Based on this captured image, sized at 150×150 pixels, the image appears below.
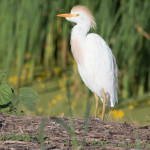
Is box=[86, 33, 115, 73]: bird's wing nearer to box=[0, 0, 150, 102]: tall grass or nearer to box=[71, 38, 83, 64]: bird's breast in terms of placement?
box=[71, 38, 83, 64]: bird's breast

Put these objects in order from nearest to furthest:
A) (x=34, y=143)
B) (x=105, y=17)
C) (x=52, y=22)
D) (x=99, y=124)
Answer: (x=34, y=143) < (x=99, y=124) < (x=105, y=17) < (x=52, y=22)

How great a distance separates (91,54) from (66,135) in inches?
55.2

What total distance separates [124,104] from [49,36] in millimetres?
1800

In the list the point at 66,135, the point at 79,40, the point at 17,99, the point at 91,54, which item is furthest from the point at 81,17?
the point at 66,135

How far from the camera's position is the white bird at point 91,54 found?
4133 mm

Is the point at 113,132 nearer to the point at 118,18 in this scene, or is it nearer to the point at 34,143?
the point at 34,143

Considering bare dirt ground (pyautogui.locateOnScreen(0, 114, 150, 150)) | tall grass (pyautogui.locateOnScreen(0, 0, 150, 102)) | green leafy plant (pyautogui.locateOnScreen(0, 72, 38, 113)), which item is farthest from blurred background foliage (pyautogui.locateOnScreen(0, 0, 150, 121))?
bare dirt ground (pyautogui.locateOnScreen(0, 114, 150, 150))

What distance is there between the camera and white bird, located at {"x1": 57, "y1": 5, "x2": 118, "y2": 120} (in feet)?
13.6

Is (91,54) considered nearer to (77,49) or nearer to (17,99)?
(77,49)

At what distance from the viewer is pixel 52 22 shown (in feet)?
23.0

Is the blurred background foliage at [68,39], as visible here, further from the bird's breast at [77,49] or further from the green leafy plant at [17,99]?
the green leafy plant at [17,99]

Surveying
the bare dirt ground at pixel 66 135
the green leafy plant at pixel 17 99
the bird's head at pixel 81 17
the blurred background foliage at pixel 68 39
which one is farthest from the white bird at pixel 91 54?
the blurred background foliage at pixel 68 39

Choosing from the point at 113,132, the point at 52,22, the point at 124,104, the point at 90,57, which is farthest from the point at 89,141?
the point at 52,22

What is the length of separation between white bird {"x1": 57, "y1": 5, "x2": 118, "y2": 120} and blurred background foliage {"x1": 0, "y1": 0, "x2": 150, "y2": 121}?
126 centimetres
